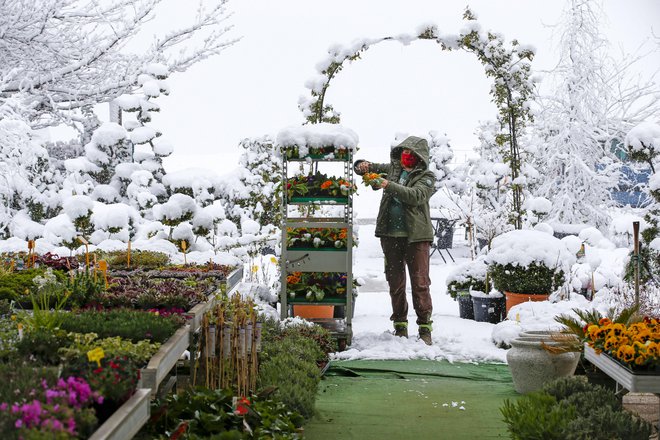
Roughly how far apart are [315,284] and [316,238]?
46cm

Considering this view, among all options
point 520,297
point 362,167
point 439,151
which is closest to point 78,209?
point 362,167

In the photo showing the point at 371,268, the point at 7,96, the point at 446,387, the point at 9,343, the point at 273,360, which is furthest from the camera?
the point at 371,268

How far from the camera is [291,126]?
700cm

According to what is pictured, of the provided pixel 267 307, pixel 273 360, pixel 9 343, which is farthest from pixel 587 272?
pixel 9 343

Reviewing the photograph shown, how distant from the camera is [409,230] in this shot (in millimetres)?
6867

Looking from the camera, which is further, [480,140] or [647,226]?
[480,140]

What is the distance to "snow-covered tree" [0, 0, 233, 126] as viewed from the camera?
637 centimetres

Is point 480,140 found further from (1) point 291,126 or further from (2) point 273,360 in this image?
(2) point 273,360

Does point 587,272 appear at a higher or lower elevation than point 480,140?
lower

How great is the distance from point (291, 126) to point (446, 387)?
2.98 meters

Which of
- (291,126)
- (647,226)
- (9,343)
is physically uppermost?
(291,126)

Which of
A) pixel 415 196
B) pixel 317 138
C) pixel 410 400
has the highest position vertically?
pixel 317 138

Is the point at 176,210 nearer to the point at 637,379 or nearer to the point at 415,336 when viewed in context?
the point at 415,336

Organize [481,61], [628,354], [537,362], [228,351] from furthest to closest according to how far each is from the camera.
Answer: [481,61], [537,362], [228,351], [628,354]
